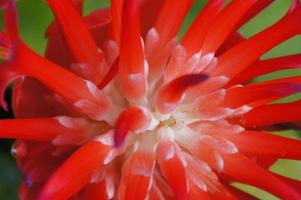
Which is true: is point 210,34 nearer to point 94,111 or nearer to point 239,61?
point 239,61

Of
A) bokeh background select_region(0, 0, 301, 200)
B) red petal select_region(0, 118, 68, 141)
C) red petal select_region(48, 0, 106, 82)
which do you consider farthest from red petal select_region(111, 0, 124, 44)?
bokeh background select_region(0, 0, 301, 200)

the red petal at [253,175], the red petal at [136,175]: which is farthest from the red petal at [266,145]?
the red petal at [136,175]

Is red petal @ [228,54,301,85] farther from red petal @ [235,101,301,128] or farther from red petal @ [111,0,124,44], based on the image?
red petal @ [111,0,124,44]

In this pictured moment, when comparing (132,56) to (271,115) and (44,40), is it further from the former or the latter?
(44,40)

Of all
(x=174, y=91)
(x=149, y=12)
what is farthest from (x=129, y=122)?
(x=149, y=12)

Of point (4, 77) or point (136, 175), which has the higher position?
point (4, 77)

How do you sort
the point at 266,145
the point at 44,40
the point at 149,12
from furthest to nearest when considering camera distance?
the point at 44,40
the point at 149,12
the point at 266,145
